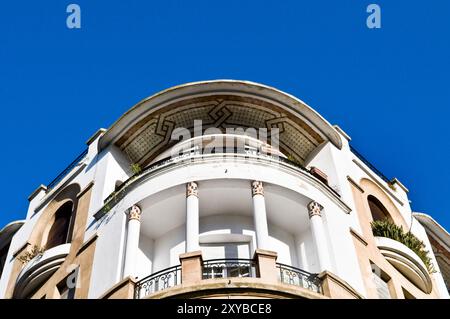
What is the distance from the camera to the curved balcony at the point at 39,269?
913 inches

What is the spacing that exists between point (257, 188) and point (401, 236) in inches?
220

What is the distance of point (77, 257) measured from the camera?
22.5 meters

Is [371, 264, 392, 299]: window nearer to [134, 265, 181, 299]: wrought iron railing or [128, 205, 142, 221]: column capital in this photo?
[134, 265, 181, 299]: wrought iron railing

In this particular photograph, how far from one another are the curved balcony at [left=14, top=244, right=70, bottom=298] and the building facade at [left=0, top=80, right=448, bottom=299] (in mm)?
40

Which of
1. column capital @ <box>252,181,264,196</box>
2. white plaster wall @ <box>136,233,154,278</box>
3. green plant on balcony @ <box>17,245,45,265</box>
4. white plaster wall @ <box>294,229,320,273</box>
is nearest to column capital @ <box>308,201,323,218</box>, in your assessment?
white plaster wall @ <box>294,229,320,273</box>

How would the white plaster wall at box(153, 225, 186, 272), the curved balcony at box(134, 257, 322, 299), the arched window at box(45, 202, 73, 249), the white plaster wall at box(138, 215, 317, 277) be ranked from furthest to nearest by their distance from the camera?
1. the arched window at box(45, 202, 73, 249)
2. the white plaster wall at box(138, 215, 317, 277)
3. the white plaster wall at box(153, 225, 186, 272)
4. the curved balcony at box(134, 257, 322, 299)

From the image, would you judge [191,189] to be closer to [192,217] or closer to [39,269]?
[192,217]

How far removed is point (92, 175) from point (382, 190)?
31.4 feet

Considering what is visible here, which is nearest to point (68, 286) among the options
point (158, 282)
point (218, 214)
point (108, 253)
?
point (108, 253)

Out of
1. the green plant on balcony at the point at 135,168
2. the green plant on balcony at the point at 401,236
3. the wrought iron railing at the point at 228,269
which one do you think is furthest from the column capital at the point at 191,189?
the green plant on balcony at the point at 401,236

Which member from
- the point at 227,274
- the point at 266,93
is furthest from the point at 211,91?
the point at 227,274

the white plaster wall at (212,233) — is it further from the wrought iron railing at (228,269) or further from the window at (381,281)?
the window at (381,281)

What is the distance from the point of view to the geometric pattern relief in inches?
989

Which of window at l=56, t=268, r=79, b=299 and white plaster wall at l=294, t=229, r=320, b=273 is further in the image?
window at l=56, t=268, r=79, b=299
